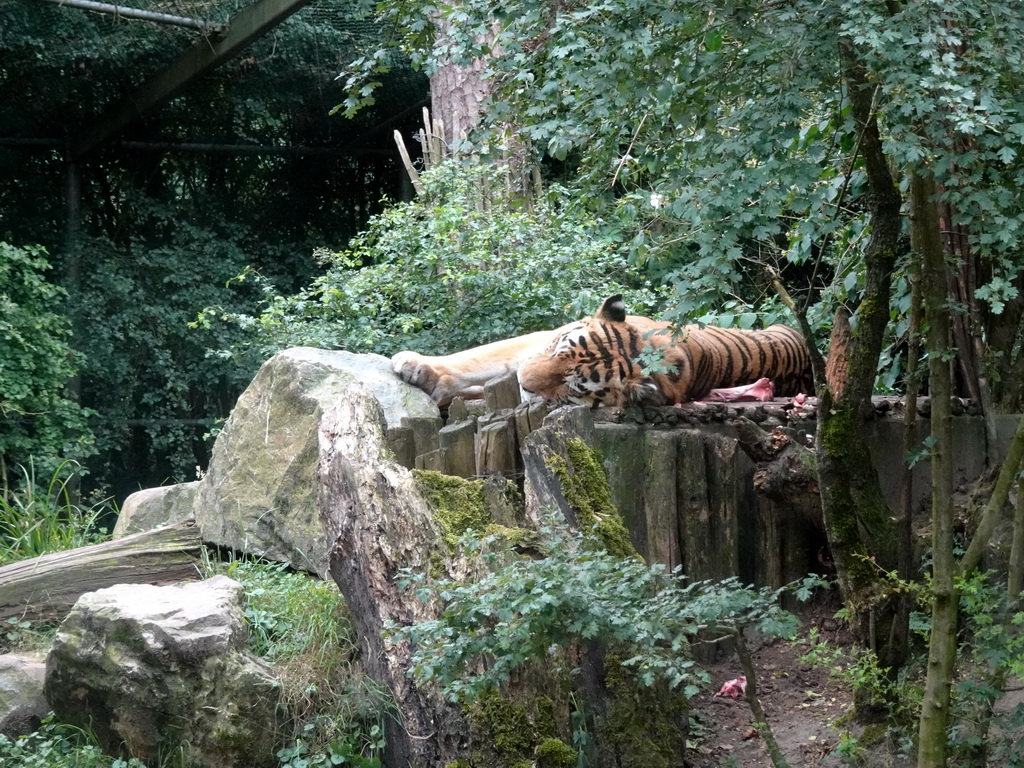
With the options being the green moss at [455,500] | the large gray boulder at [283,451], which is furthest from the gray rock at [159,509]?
the green moss at [455,500]

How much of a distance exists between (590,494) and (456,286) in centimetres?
287

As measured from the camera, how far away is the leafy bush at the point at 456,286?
628 centimetres

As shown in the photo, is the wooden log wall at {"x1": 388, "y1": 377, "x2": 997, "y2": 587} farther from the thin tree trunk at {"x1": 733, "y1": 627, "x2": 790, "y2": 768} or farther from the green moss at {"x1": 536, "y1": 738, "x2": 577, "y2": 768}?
the thin tree trunk at {"x1": 733, "y1": 627, "x2": 790, "y2": 768}

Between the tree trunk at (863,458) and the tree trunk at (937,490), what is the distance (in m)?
0.29

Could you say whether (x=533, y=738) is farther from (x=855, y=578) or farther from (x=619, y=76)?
(x=619, y=76)

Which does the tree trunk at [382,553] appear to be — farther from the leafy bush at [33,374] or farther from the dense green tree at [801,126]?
the leafy bush at [33,374]

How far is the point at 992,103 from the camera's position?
2.49 m

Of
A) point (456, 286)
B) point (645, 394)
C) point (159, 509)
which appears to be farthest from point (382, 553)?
point (159, 509)

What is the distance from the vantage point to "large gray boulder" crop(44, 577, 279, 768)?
3.82 metres

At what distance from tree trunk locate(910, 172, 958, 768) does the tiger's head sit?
181cm

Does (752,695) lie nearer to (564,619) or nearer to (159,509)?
(564,619)

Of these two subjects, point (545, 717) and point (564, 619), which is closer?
point (564, 619)

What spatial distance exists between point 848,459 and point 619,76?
1390 millimetres

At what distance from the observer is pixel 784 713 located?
12.6 ft
